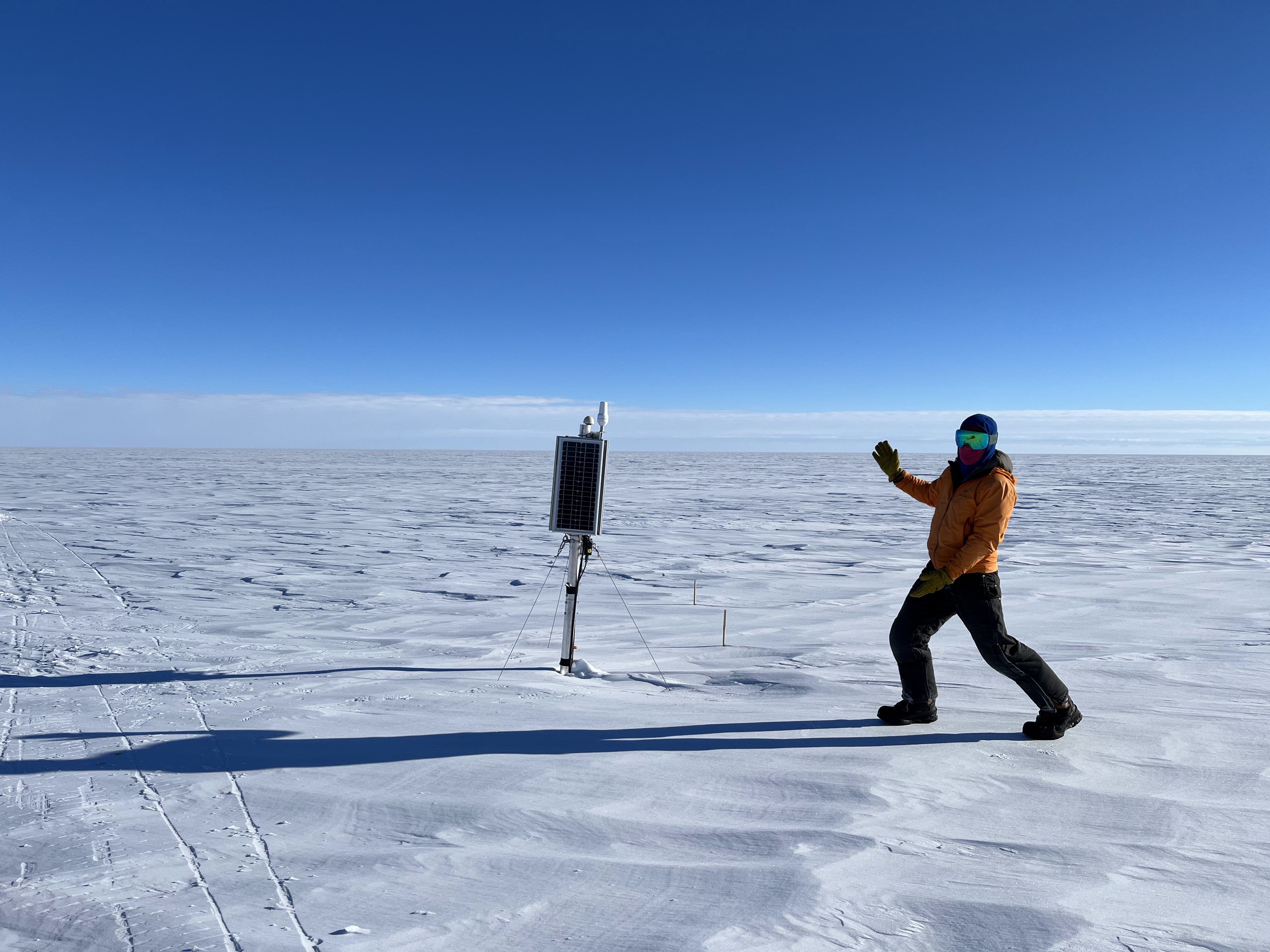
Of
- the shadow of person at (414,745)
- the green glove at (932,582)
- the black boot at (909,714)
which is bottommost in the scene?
the shadow of person at (414,745)

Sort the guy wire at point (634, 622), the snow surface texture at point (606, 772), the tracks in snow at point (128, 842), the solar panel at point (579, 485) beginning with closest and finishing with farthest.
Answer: the tracks in snow at point (128, 842)
the snow surface texture at point (606, 772)
the solar panel at point (579, 485)
the guy wire at point (634, 622)

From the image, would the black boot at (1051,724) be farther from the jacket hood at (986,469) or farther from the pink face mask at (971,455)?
the pink face mask at (971,455)

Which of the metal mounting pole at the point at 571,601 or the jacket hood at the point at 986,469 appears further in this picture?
the metal mounting pole at the point at 571,601

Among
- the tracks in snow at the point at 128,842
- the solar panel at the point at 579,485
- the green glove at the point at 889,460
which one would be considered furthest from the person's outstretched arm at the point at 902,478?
the tracks in snow at the point at 128,842

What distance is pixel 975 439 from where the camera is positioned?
11.6 ft

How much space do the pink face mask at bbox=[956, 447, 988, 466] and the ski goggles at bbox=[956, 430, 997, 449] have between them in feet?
0.04

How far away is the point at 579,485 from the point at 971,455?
7.59 ft

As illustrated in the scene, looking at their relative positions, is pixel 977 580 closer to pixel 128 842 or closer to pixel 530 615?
pixel 128 842

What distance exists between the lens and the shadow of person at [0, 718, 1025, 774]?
3312 millimetres

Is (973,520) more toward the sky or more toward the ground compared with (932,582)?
more toward the sky

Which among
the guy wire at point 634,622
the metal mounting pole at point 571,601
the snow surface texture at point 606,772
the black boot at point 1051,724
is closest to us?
the snow surface texture at point 606,772

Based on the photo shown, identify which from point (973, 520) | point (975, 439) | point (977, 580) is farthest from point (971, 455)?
point (977, 580)

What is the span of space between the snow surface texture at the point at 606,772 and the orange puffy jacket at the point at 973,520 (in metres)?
0.92

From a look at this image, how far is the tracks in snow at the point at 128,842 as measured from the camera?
2123 mm
